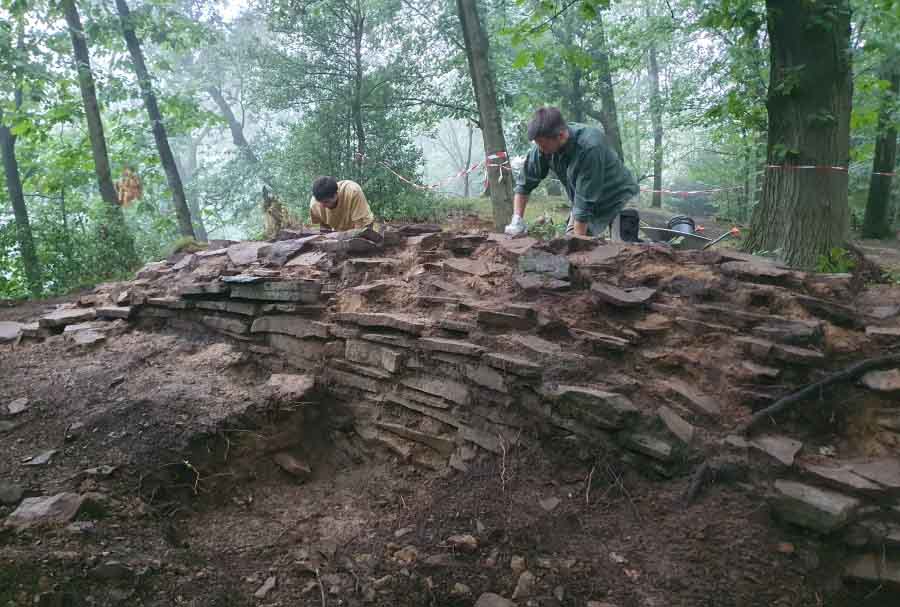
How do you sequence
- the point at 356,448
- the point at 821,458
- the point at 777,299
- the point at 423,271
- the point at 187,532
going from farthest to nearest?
the point at 423,271
the point at 356,448
the point at 777,299
the point at 187,532
the point at 821,458

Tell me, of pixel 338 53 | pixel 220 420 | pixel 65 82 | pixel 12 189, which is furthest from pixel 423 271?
pixel 12 189

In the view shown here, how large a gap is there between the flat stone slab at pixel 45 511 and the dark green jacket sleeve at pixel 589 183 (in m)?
3.90

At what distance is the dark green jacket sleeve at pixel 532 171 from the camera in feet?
15.0

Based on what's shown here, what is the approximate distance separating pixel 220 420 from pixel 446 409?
1477 millimetres

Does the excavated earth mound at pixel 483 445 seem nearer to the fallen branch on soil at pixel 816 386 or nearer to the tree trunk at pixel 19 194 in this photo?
the fallen branch on soil at pixel 816 386

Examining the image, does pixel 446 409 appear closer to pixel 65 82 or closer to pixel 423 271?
pixel 423 271

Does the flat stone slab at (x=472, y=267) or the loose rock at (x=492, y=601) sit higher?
the flat stone slab at (x=472, y=267)

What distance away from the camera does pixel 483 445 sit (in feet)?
10.3

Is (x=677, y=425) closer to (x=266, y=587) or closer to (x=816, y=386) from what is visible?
(x=816, y=386)

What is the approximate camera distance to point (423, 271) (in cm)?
430

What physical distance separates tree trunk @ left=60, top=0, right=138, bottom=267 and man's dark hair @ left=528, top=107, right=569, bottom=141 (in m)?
8.31

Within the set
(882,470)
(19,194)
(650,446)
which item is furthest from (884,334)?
(19,194)

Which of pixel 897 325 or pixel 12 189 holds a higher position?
pixel 12 189

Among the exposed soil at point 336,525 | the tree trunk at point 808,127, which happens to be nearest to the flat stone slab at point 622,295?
the exposed soil at point 336,525
